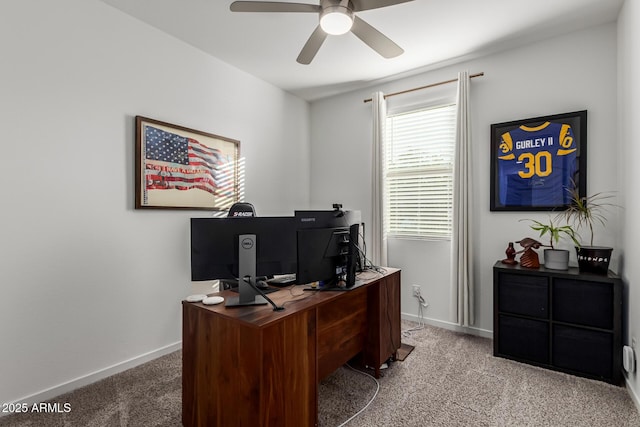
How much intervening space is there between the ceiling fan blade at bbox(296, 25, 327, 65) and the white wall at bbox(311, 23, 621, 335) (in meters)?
1.66

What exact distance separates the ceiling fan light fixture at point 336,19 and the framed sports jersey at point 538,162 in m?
1.97

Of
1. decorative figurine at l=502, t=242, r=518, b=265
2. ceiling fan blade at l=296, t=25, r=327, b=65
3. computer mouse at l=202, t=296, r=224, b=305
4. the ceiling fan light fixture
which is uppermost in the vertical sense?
ceiling fan blade at l=296, t=25, r=327, b=65

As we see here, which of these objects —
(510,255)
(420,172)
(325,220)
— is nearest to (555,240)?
(510,255)

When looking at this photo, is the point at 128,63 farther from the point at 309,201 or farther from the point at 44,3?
the point at 309,201

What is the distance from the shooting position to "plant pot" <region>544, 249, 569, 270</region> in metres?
2.57

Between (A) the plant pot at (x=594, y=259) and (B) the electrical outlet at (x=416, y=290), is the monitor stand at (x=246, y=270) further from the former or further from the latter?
(A) the plant pot at (x=594, y=259)

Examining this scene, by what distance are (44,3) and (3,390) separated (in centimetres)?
256

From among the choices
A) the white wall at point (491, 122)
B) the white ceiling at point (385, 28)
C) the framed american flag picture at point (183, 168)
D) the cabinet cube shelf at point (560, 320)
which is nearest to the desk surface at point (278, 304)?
the framed american flag picture at point (183, 168)

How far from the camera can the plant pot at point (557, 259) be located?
2.57 m

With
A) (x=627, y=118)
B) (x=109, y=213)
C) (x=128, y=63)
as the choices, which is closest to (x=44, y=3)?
(x=128, y=63)

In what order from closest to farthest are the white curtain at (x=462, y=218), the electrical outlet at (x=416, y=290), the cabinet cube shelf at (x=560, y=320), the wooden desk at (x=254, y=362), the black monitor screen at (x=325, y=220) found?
the wooden desk at (x=254, y=362), the black monitor screen at (x=325, y=220), the cabinet cube shelf at (x=560, y=320), the white curtain at (x=462, y=218), the electrical outlet at (x=416, y=290)

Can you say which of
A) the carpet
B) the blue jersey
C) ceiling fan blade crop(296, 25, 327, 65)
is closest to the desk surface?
the carpet

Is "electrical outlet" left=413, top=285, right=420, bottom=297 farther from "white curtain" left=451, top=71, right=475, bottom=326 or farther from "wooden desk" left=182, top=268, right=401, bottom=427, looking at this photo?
"wooden desk" left=182, top=268, right=401, bottom=427

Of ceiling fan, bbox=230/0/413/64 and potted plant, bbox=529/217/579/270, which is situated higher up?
ceiling fan, bbox=230/0/413/64
